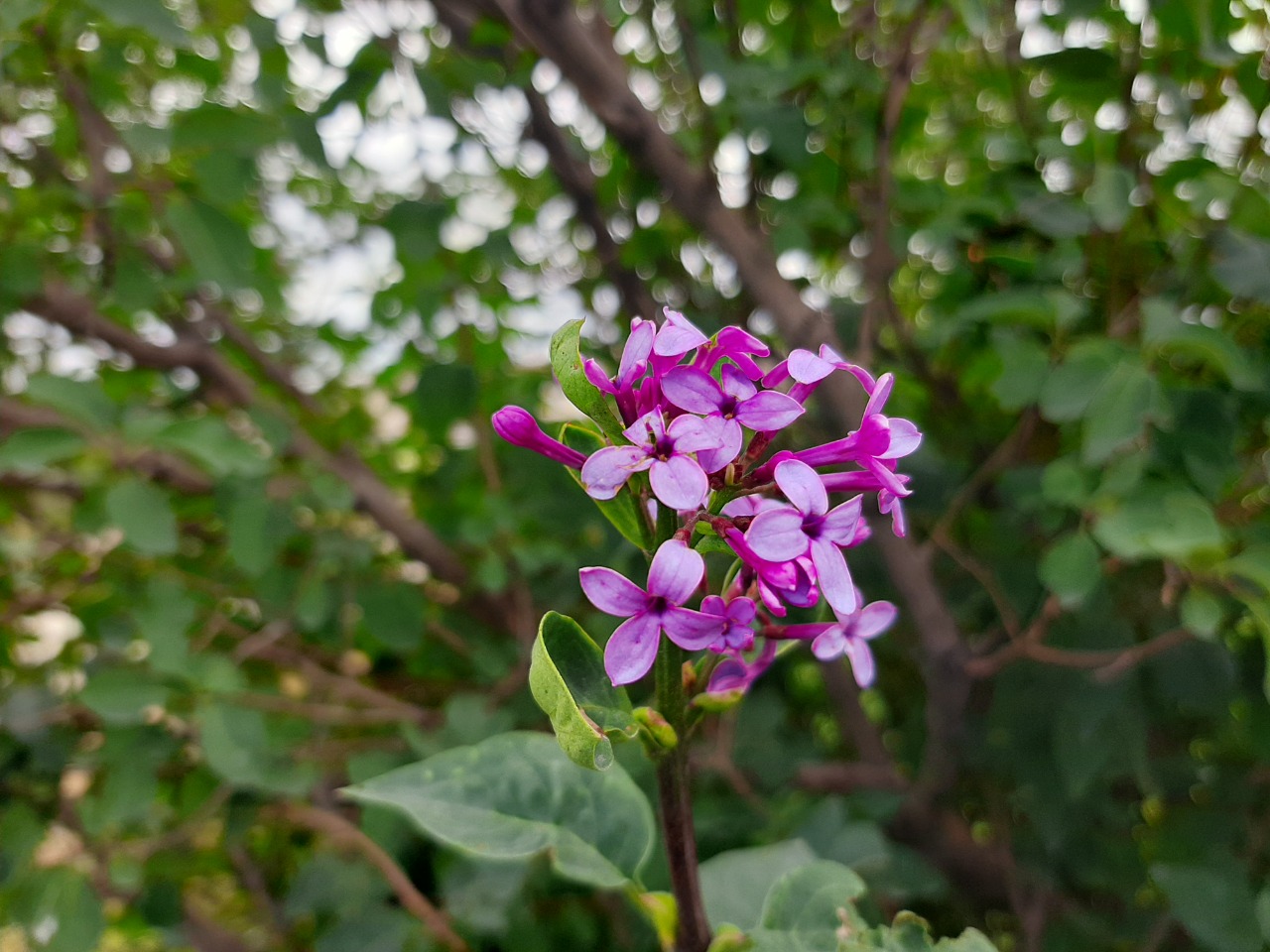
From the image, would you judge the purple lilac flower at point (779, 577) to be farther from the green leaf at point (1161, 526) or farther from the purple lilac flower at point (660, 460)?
the green leaf at point (1161, 526)

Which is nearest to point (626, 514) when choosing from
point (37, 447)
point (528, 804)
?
point (528, 804)

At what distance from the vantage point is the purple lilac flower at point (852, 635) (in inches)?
14.4

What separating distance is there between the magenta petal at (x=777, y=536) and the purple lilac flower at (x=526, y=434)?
0.08m

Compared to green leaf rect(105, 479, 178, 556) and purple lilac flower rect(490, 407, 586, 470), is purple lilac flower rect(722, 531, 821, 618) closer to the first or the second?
purple lilac flower rect(490, 407, 586, 470)

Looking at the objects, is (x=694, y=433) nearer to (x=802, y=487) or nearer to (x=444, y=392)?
(x=802, y=487)

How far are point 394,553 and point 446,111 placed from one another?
1.81 ft

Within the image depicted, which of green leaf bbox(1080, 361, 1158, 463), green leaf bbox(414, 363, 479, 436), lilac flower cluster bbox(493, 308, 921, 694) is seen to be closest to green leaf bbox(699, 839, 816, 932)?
lilac flower cluster bbox(493, 308, 921, 694)

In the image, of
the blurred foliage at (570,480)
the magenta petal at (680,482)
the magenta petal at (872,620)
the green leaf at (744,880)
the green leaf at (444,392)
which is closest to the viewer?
the magenta petal at (680,482)

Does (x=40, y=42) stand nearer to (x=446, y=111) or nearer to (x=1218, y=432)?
(x=446, y=111)

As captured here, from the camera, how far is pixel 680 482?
0.29m

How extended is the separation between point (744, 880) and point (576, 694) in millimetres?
298

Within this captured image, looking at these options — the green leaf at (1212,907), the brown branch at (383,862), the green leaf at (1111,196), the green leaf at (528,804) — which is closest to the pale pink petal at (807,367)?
the green leaf at (528,804)

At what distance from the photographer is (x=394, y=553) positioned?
3.43ft

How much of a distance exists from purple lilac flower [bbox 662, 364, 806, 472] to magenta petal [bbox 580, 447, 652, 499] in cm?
3
